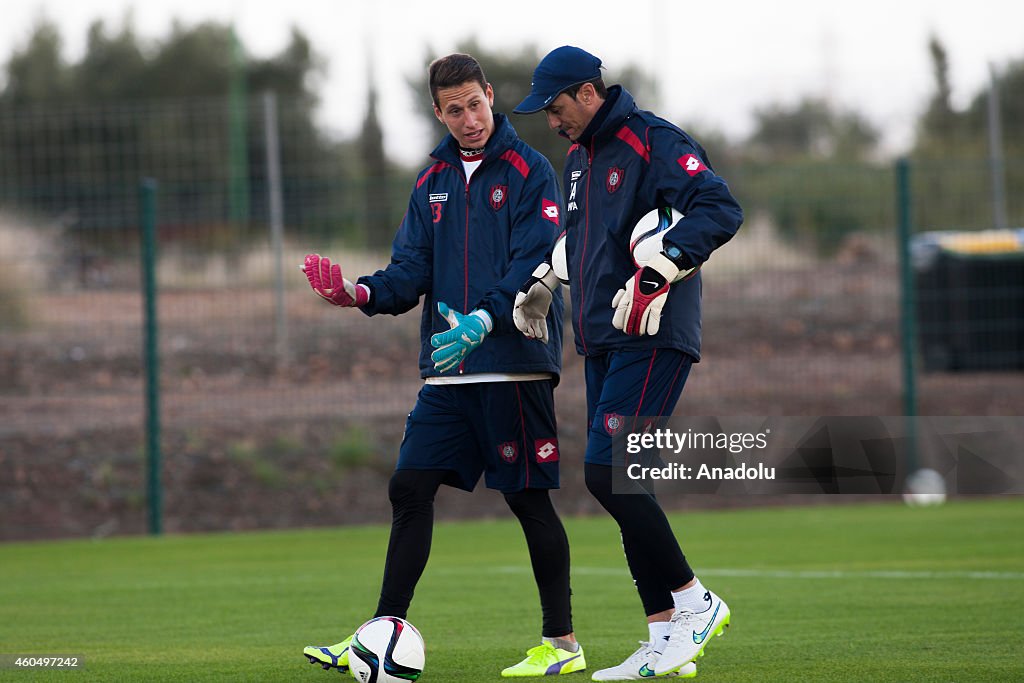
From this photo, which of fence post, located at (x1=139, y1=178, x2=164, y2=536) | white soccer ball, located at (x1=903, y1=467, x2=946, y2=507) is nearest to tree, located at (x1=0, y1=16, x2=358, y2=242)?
fence post, located at (x1=139, y1=178, x2=164, y2=536)

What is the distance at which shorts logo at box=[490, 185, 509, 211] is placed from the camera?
548 centimetres

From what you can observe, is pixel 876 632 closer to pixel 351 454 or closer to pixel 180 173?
pixel 351 454

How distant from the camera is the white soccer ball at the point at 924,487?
12.2 m

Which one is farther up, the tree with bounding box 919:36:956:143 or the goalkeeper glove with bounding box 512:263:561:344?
the tree with bounding box 919:36:956:143

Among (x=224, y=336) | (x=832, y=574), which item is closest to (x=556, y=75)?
(x=832, y=574)

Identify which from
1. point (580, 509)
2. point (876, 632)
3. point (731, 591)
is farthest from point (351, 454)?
point (876, 632)

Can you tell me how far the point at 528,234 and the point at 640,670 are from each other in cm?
166

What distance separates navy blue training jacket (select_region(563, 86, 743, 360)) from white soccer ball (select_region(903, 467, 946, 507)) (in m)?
7.50

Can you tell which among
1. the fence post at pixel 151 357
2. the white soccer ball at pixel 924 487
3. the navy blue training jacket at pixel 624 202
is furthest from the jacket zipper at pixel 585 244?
the fence post at pixel 151 357

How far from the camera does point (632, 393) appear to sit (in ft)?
16.3

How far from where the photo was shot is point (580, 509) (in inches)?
524

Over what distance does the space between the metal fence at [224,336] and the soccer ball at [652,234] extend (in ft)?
26.9

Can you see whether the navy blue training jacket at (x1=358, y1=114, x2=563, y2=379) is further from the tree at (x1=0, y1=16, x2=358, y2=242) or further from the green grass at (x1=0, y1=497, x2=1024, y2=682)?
the tree at (x1=0, y1=16, x2=358, y2=242)

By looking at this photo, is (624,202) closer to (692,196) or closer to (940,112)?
(692,196)
